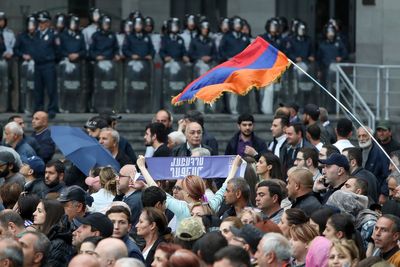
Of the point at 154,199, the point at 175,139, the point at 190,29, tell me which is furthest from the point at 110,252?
the point at 190,29

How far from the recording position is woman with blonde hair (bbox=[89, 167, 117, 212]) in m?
17.5

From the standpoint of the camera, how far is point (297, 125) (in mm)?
20391

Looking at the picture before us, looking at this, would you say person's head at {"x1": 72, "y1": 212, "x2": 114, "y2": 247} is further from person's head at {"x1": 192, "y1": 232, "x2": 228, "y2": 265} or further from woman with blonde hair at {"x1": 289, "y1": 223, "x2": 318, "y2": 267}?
person's head at {"x1": 192, "y1": 232, "x2": 228, "y2": 265}

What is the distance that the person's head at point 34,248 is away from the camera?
13969 mm

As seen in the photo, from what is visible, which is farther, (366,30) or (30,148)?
(366,30)

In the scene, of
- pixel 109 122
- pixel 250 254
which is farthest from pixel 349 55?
pixel 250 254

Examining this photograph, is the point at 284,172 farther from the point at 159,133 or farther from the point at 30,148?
the point at 30,148

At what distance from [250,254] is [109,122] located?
8.53 metres

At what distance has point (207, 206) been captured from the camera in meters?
16.2

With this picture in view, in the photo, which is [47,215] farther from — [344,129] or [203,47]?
[203,47]

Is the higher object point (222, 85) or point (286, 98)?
point (222, 85)

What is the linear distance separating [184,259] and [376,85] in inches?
688

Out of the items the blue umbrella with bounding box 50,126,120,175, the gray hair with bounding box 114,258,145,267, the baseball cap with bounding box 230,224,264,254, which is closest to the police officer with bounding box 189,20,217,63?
the blue umbrella with bounding box 50,126,120,175

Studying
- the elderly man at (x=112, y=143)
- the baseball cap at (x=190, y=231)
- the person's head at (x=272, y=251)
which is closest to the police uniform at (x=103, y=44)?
the elderly man at (x=112, y=143)
